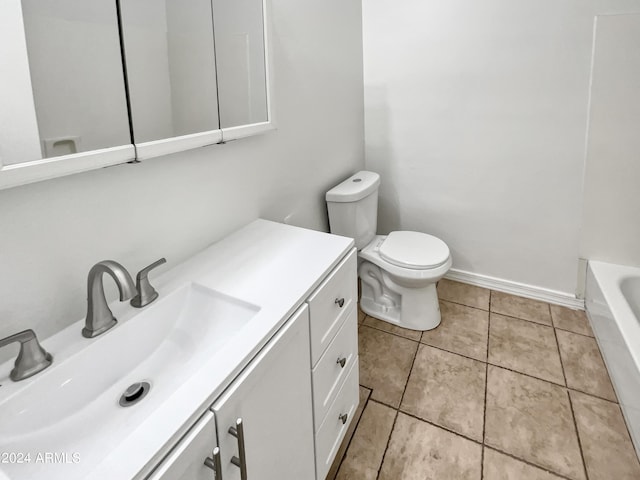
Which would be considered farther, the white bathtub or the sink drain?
the white bathtub

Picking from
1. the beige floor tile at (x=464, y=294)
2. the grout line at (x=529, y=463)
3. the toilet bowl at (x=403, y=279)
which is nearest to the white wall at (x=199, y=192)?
the toilet bowl at (x=403, y=279)

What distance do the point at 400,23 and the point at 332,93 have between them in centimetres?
67

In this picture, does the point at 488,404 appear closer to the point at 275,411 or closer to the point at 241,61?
the point at 275,411

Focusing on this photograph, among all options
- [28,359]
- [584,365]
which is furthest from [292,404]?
[584,365]

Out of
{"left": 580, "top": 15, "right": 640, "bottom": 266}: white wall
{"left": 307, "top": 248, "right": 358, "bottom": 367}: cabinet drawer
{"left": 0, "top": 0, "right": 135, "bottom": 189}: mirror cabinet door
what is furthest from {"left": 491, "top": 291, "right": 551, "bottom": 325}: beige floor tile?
{"left": 0, "top": 0, "right": 135, "bottom": 189}: mirror cabinet door

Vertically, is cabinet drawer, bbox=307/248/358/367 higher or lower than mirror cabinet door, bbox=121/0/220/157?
lower

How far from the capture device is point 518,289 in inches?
97.7

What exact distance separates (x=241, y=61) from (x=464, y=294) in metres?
1.94

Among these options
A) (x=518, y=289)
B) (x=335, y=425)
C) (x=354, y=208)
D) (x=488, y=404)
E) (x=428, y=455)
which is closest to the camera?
(x=335, y=425)

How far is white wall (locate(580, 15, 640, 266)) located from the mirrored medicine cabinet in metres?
1.71

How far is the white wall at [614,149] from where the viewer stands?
188 centimetres

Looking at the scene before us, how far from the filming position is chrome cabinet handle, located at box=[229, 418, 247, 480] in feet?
2.56

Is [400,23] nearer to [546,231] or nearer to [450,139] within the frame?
[450,139]

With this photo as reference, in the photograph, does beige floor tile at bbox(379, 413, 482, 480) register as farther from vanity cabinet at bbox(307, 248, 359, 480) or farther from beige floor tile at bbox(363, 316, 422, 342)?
beige floor tile at bbox(363, 316, 422, 342)
